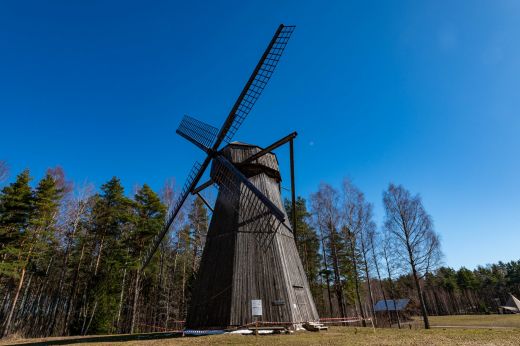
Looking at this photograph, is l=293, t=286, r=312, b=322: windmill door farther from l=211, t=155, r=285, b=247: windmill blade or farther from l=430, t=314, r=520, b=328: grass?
l=430, t=314, r=520, b=328: grass

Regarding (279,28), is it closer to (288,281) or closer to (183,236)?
(288,281)

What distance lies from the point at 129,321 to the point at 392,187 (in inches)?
1220

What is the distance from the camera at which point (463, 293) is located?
70.6m

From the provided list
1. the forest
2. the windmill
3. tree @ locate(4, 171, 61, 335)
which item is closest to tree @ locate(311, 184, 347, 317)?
the forest

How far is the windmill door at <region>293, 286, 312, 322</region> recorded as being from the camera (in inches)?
504

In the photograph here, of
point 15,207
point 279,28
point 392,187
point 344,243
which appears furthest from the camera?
point 344,243

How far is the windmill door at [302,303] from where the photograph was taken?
12813 mm

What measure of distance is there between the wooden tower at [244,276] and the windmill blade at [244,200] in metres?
0.06

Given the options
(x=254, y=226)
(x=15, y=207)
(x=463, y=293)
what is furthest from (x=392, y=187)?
(x=463, y=293)

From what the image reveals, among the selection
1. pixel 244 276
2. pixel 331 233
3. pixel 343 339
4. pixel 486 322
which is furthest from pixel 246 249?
pixel 486 322

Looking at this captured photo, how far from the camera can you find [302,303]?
43.4 ft

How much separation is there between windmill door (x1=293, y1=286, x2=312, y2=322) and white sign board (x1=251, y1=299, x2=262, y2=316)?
203 cm

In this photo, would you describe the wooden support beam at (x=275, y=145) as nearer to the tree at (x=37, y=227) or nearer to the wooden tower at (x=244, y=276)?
the wooden tower at (x=244, y=276)

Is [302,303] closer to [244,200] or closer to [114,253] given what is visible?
[244,200]
